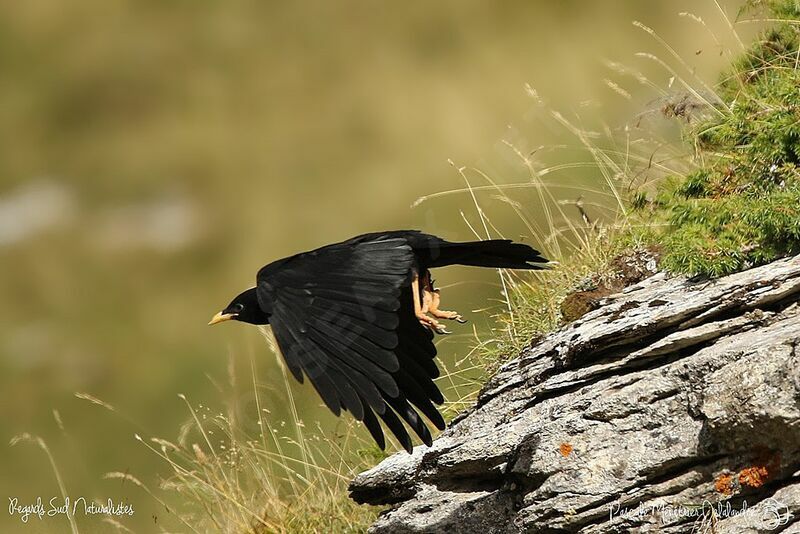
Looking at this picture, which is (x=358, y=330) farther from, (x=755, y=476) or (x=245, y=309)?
(x=755, y=476)

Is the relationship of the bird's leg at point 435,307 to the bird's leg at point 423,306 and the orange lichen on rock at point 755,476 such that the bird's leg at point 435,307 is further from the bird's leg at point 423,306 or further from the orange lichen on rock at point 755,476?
the orange lichen on rock at point 755,476

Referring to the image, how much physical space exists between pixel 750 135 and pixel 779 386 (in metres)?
1.62

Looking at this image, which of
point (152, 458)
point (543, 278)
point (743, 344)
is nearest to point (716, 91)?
point (543, 278)

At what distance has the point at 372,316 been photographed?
425 centimetres

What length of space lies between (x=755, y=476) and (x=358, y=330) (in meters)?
1.48

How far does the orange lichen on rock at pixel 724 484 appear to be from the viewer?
358 centimetres

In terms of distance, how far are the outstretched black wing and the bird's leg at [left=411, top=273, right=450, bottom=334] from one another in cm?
6

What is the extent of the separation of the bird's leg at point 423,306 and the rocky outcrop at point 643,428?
1.15 feet

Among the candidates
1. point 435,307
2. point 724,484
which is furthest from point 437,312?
point 724,484

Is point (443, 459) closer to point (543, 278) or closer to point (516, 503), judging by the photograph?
point (516, 503)

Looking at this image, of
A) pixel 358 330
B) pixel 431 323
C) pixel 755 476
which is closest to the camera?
pixel 755 476

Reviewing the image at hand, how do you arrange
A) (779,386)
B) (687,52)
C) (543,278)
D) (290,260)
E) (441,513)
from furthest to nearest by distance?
(687,52) < (543,278) < (290,260) < (441,513) < (779,386)

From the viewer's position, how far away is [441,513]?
14.4ft

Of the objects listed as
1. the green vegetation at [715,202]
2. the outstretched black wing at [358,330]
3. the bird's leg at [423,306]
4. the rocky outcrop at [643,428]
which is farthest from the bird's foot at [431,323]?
the green vegetation at [715,202]
